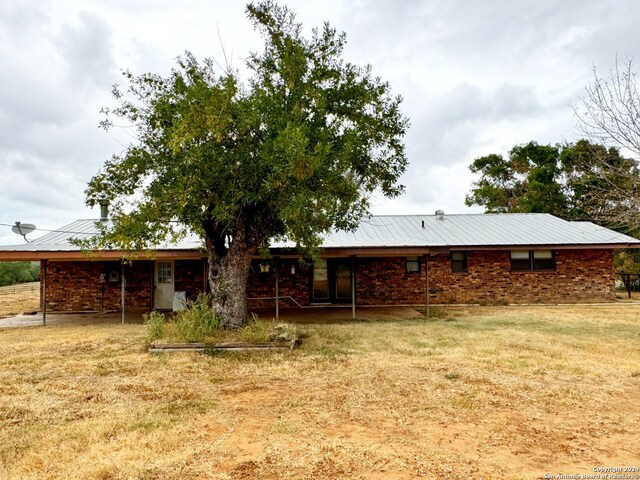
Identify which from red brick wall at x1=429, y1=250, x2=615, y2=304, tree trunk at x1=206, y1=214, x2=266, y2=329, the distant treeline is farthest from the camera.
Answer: the distant treeline

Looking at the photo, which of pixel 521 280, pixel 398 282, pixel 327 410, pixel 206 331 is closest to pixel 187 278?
pixel 206 331

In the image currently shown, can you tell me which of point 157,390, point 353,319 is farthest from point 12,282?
point 157,390

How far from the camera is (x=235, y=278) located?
9141 millimetres

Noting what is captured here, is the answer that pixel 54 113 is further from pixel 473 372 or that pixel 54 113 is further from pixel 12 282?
pixel 12 282

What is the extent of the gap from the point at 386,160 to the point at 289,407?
261 inches

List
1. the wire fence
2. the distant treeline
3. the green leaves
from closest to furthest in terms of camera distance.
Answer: the green leaves
the wire fence
the distant treeline

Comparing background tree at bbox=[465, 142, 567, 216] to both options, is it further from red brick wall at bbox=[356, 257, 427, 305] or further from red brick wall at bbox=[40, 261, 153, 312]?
red brick wall at bbox=[40, 261, 153, 312]

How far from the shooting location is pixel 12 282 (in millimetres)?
31453

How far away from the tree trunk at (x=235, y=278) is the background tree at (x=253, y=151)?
0.9 inches

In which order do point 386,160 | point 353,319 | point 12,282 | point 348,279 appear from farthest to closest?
point 12,282, point 348,279, point 353,319, point 386,160

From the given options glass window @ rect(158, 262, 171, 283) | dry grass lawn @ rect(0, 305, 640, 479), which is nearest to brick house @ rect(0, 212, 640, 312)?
glass window @ rect(158, 262, 171, 283)

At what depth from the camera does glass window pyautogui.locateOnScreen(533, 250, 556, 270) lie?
16109mm

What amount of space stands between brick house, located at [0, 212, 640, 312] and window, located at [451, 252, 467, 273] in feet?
0.13

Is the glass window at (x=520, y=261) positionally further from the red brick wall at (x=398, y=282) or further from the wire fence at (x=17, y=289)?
the wire fence at (x=17, y=289)
